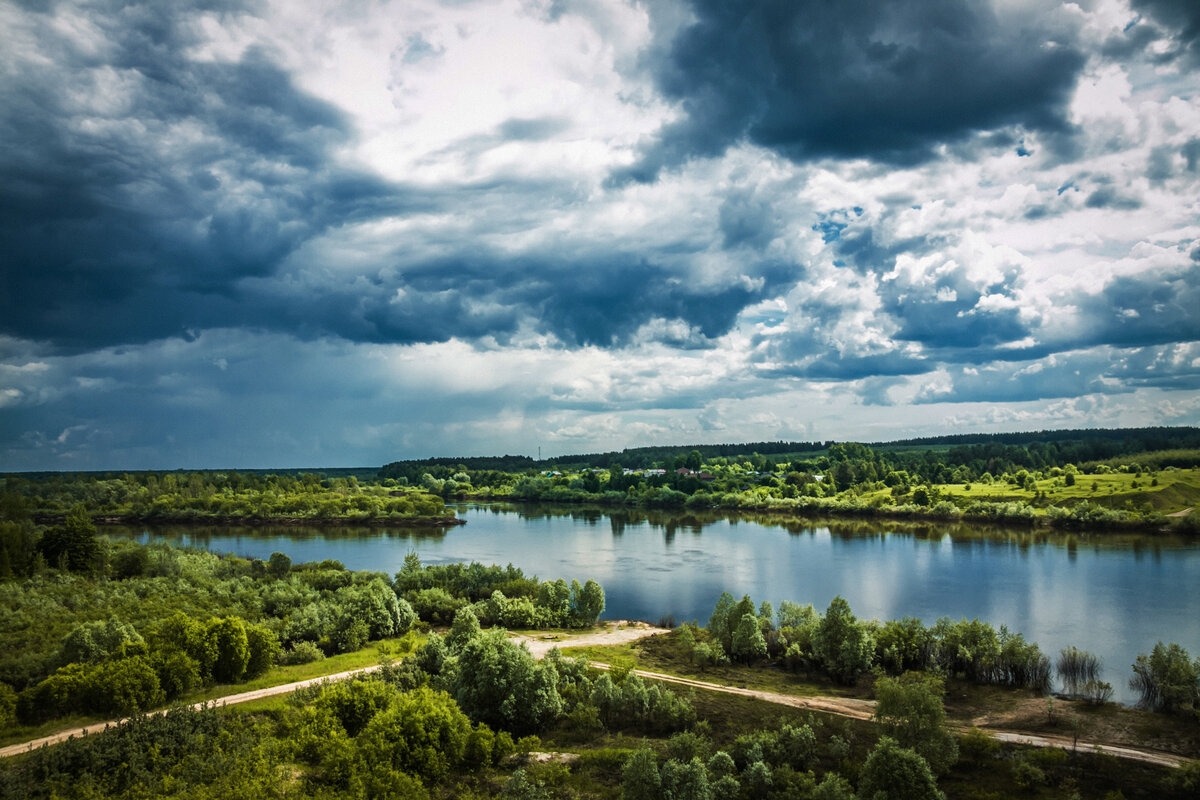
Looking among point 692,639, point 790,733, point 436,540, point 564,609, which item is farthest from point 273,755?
point 436,540

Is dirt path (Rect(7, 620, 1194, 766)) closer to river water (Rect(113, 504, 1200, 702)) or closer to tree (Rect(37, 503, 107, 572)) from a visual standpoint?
river water (Rect(113, 504, 1200, 702))

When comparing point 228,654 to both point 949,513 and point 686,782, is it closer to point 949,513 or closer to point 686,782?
point 686,782

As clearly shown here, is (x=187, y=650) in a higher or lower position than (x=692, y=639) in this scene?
higher

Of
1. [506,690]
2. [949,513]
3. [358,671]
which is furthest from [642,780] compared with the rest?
[949,513]

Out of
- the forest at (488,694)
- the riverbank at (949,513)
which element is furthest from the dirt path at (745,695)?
the riverbank at (949,513)

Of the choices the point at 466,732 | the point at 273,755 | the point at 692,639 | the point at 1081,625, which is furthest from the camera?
the point at 1081,625

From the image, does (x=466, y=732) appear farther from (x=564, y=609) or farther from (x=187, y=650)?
(x=564, y=609)
